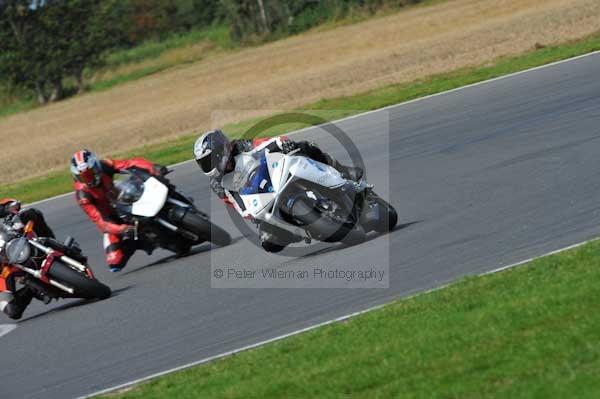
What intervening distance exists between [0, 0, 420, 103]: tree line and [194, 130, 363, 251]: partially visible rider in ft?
143

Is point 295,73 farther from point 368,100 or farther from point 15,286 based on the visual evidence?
point 15,286

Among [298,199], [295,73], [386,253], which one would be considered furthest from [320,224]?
[295,73]

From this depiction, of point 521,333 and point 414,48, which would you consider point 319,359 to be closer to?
point 521,333

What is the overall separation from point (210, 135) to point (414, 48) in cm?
2353

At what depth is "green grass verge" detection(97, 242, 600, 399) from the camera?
5.78m

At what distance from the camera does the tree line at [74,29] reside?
5678cm

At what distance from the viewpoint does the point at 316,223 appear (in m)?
10.3

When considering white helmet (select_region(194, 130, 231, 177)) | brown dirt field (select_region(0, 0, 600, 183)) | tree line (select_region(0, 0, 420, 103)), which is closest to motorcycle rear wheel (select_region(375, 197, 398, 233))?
white helmet (select_region(194, 130, 231, 177))

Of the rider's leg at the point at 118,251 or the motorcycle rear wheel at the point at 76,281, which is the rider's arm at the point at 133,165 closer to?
the rider's leg at the point at 118,251

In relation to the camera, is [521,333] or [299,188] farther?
[299,188]

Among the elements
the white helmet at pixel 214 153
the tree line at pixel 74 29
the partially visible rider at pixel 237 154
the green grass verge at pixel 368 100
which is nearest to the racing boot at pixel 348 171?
the partially visible rider at pixel 237 154

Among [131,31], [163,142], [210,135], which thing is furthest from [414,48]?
[131,31]

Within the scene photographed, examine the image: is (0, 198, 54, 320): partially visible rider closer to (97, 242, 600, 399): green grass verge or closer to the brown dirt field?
(97, 242, 600, 399): green grass verge

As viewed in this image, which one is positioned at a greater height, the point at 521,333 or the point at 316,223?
the point at 521,333
